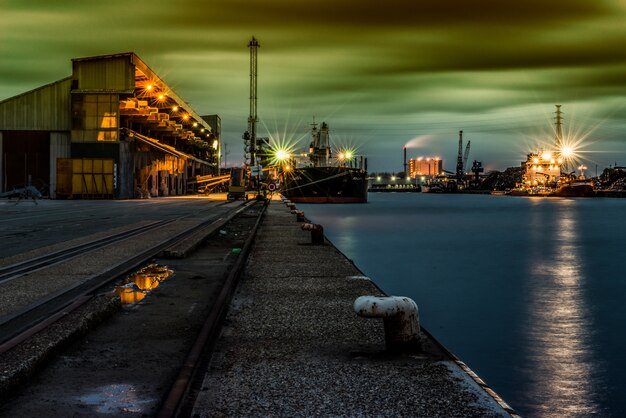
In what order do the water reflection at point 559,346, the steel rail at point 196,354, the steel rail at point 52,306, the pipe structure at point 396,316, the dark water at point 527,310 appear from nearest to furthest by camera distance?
the steel rail at point 196,354
the pipe structure at point 396,316
the steel rail at point 52,306
the water reflection at point 559,346
the dark water at point 527,310

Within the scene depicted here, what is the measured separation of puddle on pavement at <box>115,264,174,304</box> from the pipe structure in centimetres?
451

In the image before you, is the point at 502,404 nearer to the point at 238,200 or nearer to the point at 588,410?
the point at 588,410

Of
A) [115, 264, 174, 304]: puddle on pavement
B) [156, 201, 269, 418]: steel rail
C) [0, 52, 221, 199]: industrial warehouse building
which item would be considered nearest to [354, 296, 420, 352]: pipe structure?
[156, 201, 269, 418]: steel rail

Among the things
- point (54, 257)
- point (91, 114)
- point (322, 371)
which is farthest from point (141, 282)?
point (91, 114)

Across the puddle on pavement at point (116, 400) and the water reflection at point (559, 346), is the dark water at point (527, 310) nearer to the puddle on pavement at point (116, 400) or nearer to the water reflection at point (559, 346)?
the water reflection at point (559, 346)

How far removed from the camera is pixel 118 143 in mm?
62719

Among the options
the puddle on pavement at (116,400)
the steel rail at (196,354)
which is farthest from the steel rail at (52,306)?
the steel rail at (196,354)

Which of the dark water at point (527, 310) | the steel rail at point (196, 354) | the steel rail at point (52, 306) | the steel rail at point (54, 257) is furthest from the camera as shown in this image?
the steel rail at point (54, 257)

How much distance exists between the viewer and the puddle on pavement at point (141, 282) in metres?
10.9

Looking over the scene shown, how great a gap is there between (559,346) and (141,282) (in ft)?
23.7

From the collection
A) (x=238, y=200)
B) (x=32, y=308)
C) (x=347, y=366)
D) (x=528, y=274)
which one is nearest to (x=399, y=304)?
(x=347, y=366)

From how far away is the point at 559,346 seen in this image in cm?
1207

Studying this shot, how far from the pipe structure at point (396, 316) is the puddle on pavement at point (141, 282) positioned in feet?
14.8

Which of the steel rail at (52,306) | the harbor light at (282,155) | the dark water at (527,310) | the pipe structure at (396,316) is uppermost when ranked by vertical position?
the harbor light at (282,155)
